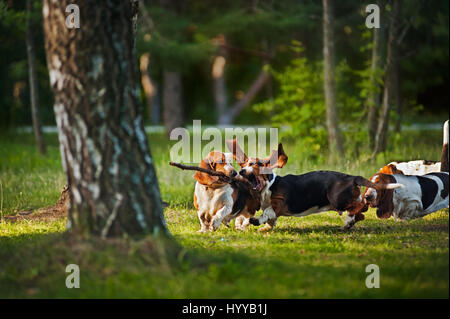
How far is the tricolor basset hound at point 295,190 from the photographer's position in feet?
20.2

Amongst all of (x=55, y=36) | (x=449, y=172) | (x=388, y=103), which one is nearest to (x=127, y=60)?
(x=55, y=36)

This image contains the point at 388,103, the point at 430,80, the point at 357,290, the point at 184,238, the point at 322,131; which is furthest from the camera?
the point at 430,80

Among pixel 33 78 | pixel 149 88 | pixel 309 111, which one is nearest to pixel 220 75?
pixel 149 88

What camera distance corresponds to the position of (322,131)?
1224 centimetres

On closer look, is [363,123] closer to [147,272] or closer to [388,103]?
→ [388,103]

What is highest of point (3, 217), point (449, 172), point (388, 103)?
point (388, 103)

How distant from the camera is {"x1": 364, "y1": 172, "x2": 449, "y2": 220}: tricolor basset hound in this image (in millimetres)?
6230

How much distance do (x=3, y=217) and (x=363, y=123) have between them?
846 cm

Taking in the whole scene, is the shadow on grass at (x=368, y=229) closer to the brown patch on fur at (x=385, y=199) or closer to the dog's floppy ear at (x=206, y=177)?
the brown patch on fur at (x=385, y=199)

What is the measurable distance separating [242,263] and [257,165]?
5.68 ft

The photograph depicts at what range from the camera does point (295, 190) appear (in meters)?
6.32

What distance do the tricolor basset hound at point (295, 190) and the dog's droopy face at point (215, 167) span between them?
17 cm

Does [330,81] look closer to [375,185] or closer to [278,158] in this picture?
[278,158]

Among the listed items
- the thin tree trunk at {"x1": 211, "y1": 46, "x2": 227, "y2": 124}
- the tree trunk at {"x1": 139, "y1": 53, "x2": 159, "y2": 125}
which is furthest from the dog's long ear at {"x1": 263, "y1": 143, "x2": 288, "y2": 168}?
the thin tree trunk at {"x1": 211, "y1": 46, "x2": 227, "y2": 124}
